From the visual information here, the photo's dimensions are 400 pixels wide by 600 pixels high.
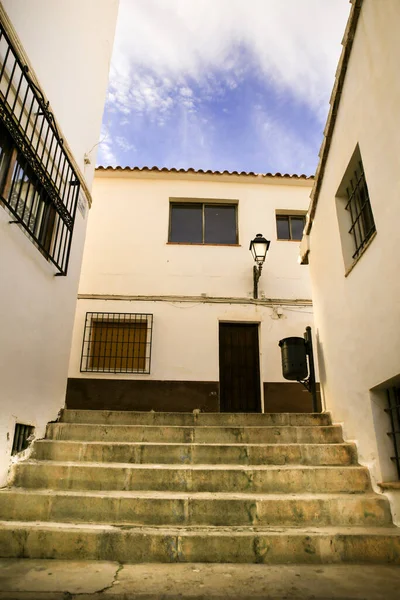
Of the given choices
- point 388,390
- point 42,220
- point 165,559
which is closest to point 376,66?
point 388,390

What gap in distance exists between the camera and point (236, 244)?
8047mm

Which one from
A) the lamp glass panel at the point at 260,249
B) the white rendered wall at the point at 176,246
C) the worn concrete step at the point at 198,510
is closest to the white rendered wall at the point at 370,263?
the worn concrete step at the point at 198,510

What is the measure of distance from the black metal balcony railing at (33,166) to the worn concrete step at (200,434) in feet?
5.77

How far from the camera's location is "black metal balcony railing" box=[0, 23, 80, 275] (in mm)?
3201

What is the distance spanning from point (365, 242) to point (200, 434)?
2.48 metres

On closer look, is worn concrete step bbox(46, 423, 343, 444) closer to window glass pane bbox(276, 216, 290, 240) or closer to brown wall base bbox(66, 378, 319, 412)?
brown wall base bbox(66, 378, 319, 412)

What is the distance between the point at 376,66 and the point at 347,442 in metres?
3.40

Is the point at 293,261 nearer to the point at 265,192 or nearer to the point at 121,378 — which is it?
the point at 265,192

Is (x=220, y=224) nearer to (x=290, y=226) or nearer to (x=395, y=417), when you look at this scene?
(x=290, y=226)

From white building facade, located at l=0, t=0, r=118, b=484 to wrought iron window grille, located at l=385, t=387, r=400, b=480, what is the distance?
3244 mm

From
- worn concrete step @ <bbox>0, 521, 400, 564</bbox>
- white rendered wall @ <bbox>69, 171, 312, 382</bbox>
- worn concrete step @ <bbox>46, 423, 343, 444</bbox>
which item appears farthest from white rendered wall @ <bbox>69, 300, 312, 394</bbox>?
worn concrete step @ <bbox>0, 521, 400, 564</bbox>

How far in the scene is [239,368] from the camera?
7398 millimetres

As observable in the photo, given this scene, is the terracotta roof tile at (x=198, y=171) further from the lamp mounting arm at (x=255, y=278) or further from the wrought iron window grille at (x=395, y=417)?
the wrought iron window grille at (x=395, y=417)

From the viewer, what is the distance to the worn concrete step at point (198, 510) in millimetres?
2824
